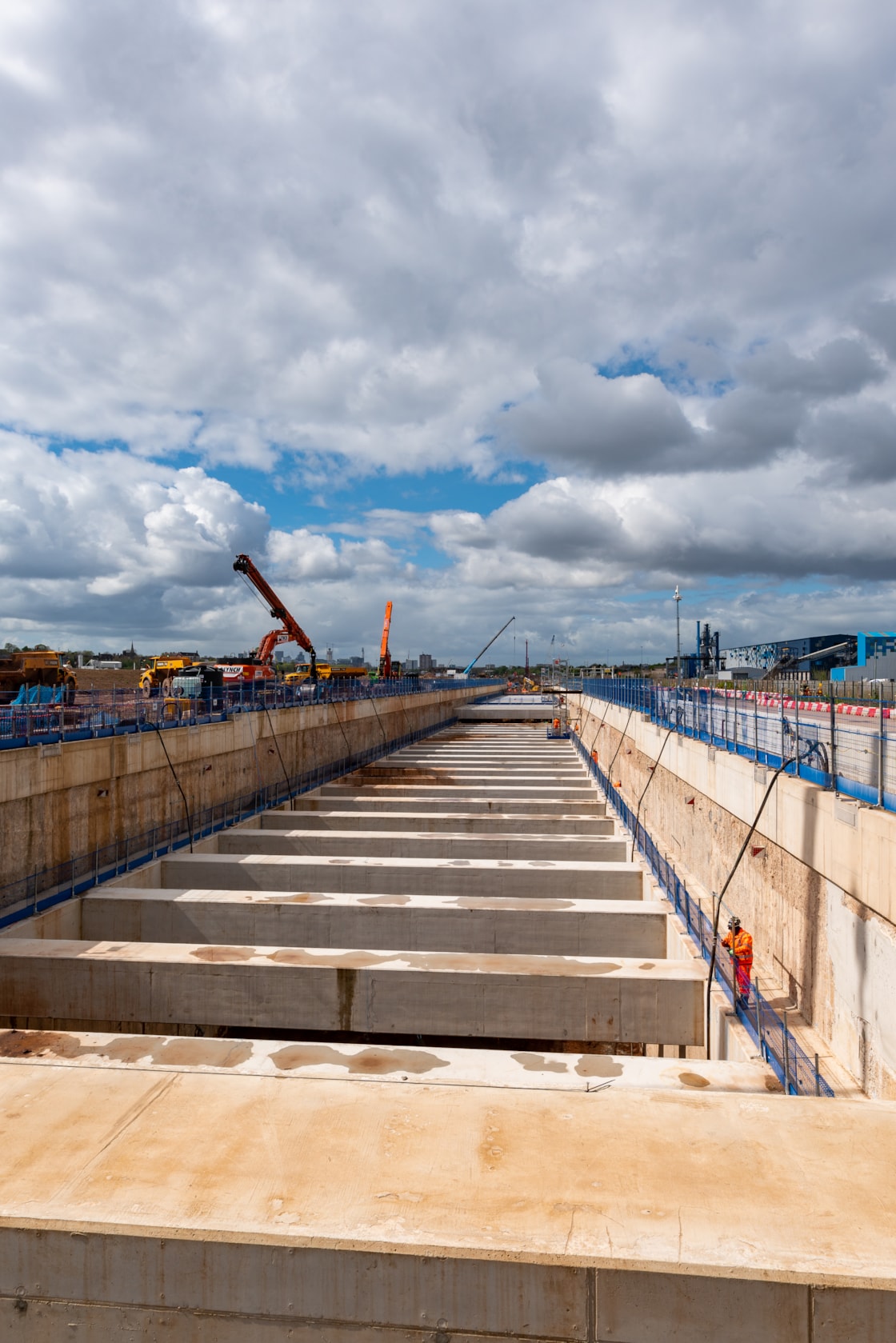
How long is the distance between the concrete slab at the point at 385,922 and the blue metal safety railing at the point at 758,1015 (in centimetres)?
79

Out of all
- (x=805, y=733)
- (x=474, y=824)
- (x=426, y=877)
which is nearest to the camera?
(x=805, y=733)

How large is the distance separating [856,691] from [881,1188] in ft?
65.7

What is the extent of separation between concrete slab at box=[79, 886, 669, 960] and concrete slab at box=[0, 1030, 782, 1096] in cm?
588

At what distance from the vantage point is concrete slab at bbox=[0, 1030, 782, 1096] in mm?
10039

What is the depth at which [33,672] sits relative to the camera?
30.9 meters

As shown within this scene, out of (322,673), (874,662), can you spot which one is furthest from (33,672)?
(874,662)

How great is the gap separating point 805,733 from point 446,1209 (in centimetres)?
1055

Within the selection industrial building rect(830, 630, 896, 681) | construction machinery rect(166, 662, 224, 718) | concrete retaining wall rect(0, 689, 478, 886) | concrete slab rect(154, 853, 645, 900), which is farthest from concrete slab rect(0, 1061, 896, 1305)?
industrial building rect(830, 630, 896, 681)

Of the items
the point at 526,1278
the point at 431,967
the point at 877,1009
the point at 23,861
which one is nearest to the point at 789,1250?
the point at 526,1278

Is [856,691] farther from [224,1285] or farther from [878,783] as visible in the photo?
[224,1285]

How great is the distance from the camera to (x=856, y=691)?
2342 cm

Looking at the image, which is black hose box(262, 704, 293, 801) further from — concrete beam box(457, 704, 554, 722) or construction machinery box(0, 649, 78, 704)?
concrete beam box(457, 704, 554, 722)

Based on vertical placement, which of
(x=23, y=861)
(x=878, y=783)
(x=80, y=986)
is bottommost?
(x=80, y=986)

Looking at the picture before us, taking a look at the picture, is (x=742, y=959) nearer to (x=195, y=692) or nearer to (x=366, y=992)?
(x=366, y=992)
